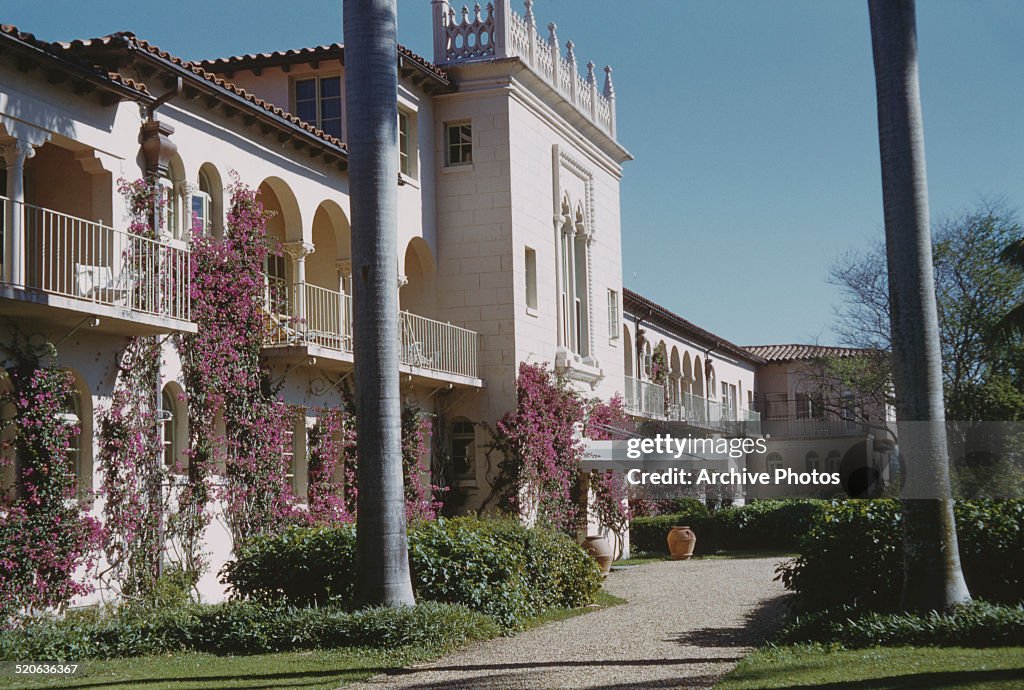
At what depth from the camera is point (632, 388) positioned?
3638 cm

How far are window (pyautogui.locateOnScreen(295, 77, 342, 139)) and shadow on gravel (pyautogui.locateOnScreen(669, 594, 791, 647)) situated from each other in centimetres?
1183

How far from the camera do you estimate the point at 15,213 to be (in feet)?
44.7

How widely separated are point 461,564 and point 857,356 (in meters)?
30.1

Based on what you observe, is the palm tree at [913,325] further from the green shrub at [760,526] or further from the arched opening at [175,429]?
the green shrub at [760,526]

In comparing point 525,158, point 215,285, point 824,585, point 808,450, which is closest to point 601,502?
point 525,158

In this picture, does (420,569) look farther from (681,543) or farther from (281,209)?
(681,543)

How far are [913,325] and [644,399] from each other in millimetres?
26017

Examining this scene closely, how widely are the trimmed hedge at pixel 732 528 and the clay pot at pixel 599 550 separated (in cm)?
935

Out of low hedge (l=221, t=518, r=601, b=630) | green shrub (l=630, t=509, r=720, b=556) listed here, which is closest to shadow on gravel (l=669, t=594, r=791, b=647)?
low hedge (l=221, t=518, r=601, b=630)

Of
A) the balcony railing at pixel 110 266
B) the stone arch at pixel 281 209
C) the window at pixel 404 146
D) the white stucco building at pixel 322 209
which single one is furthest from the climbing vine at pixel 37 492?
the window at pixel 404 146

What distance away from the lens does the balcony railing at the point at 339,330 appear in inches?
747

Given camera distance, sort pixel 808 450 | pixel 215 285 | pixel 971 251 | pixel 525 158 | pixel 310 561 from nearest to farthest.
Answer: pixel 310 561 → pixel 215 285 → pixel 525 158 → pixel 971 251 → pixel 808 450

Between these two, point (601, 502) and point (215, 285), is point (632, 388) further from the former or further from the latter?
point (215, 285)

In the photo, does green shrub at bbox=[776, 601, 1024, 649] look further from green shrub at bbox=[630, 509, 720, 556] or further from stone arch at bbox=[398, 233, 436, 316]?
green shrub at bbox=[630, 509, 720, 556]
